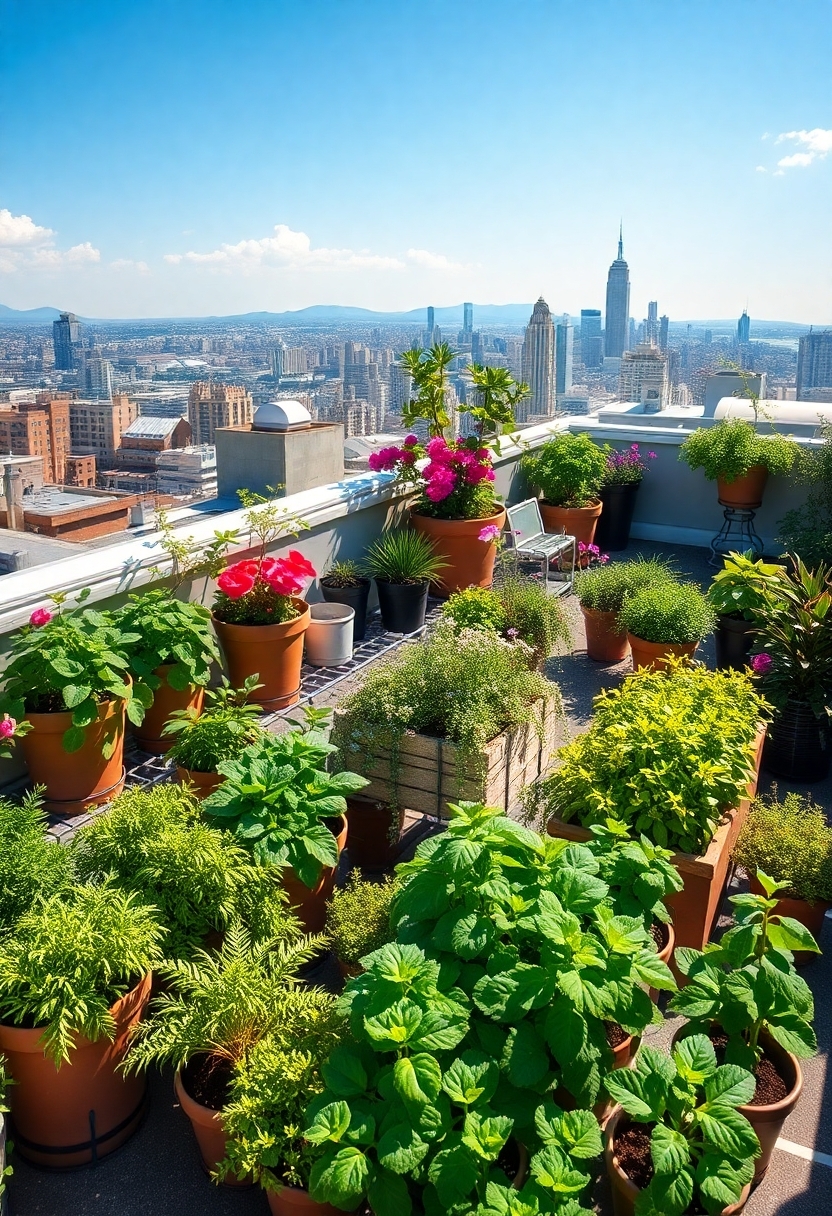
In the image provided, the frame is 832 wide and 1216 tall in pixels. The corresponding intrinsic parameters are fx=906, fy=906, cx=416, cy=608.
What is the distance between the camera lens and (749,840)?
10.3 ft

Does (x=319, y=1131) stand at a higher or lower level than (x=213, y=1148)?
higher

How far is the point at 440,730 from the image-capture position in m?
3.26

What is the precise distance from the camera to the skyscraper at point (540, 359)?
8797 millimetres

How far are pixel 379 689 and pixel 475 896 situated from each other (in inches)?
53.5

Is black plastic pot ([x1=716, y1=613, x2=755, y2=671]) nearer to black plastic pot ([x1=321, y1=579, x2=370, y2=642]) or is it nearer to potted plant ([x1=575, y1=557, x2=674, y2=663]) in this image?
potted plant ([x1=575, y1=557, x2=674, y2=663])

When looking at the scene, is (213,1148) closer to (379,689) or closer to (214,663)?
(379,689)

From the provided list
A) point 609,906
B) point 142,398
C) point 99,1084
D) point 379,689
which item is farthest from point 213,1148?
point 142,398

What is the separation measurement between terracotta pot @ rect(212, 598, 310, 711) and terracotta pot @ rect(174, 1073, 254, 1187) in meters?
2.36

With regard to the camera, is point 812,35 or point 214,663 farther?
point 812,35

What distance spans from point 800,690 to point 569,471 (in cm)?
316

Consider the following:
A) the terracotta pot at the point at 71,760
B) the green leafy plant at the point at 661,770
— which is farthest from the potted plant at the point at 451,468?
the green leafy plant at the point at 661,770

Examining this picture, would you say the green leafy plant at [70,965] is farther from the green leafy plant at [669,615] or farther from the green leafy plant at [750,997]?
the green leafy plant at [669,615]

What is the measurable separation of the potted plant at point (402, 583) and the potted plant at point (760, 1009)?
3.39 m

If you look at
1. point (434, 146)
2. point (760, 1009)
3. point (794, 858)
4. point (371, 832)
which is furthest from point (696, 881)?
point (434, 146)
